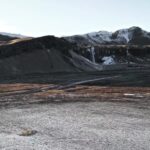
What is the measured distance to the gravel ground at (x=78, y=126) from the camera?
A: 10.8 m

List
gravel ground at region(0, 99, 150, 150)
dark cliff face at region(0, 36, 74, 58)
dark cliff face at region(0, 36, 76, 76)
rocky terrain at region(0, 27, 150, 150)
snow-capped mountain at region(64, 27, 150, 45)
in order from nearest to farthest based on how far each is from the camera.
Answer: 1. gravel ground at region(0, 99, 150, 150)
2. rocky terrain at region(0, 27, 150, 150)
3. dark cliff face at region(0, 36, 76, 76)
4. dark cliff face at region(0, 36, 74, 58)
5. snow-capped mountain at region(64, 27, 150, 45)

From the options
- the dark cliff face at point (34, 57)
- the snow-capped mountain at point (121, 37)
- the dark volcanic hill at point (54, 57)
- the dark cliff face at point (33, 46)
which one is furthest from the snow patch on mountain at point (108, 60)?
the snow-capped mountain at point (121, 37)

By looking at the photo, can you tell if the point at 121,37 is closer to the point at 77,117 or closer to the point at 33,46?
the point at 33,46

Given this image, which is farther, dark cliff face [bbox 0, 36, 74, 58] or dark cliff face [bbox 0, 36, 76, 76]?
dark cliff face [bbox 0, 36, 74, 58]

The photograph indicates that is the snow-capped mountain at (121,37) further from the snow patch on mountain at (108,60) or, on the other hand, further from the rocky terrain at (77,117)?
the rocky terrain at (77,117)

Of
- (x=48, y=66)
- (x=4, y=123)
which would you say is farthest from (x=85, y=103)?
(x=48, y=66)

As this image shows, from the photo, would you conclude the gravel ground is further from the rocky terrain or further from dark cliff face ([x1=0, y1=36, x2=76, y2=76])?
dark cliff face ([x1=0, y1=36, x2=76, y2=76])

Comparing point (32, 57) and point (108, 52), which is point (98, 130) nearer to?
point (32, 57)

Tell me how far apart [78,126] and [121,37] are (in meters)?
90.1

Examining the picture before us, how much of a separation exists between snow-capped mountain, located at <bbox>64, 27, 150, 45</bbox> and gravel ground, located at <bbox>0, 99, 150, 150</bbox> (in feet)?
238

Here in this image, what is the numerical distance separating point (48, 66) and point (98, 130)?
107ft

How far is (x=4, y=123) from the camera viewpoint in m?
14.5

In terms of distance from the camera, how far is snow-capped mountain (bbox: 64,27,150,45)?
309 feet

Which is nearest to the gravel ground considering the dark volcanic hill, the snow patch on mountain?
the dark volcanic hill
